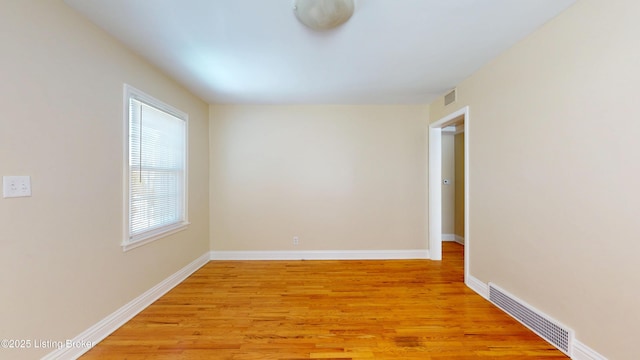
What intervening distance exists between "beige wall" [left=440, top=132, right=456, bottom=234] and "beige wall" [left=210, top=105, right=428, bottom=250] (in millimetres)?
1671

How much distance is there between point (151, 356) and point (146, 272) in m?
0.96

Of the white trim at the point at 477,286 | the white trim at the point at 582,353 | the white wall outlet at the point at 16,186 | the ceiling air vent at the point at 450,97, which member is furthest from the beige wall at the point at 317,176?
the white wall outlet at the point at 16,186

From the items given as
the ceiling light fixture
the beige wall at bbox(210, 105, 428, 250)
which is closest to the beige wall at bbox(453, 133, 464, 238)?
the beige wall at bbox(210, 105, 428, 250)

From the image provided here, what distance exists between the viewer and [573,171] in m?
1.76

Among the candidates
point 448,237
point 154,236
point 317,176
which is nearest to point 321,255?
point 317,176

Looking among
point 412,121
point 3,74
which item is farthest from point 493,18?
point 3,74

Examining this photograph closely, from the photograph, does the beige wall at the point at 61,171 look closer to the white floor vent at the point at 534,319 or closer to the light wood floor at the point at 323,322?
the light wood floor at the point at 323,322

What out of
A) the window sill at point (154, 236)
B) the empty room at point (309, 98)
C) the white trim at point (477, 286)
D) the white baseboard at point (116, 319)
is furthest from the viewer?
the white trim at point (477, 286)

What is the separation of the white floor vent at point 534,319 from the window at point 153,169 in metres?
3.57

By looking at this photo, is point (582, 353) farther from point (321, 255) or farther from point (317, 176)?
point (317, 176)

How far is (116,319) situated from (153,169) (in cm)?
144

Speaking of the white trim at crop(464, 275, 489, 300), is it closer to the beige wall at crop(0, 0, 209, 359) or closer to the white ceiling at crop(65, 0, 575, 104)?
the white ceiling at crop(65, 0, 575, 104)

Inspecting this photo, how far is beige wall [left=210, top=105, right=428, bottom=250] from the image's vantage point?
405 centimetres

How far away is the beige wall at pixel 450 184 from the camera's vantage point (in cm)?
541
